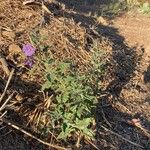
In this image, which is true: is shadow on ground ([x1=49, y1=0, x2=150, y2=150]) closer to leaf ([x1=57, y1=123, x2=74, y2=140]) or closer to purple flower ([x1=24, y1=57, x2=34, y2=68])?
leaf ([x1=57, y1=123, x2=74, y2=140])

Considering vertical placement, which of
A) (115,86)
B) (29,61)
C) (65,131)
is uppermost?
(29,61)

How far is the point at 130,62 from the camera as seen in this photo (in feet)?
22.8

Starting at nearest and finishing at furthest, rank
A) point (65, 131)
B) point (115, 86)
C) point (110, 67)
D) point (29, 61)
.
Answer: point (65, 131) → point (29, 61) → point (115, 86) → point (110, 67)

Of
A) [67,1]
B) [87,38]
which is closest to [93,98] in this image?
[87,38]

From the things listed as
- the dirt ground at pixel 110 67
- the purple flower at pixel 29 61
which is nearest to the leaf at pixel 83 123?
the dirt ground at pixel 110 67

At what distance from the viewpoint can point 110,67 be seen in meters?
6.20

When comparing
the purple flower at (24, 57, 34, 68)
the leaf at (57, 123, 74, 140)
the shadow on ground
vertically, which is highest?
the purple flower at (24, 57, 34, 68)

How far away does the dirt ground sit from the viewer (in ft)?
16.8

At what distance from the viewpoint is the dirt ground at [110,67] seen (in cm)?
511

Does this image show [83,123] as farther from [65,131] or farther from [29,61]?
[29,61]

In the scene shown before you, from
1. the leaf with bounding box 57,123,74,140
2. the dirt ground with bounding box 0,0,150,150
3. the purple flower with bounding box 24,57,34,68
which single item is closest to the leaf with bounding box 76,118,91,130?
the leaf with bounding box 57,123,74,140

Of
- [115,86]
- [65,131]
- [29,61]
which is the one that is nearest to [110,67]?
[115,86]

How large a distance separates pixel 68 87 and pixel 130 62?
2.42m

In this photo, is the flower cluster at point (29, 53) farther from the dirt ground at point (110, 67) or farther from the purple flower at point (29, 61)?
the dirt ground at point (110, 67)
